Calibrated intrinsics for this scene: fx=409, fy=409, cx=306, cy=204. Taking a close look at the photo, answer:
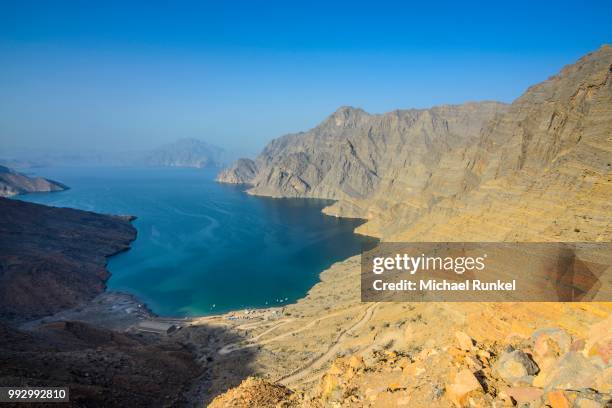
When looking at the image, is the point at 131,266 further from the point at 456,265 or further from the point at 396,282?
the point at 456,265

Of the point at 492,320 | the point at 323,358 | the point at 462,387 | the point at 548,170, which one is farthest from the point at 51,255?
the point at 548,170

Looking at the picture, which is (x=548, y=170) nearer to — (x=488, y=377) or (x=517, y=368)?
(x=517, y=368)

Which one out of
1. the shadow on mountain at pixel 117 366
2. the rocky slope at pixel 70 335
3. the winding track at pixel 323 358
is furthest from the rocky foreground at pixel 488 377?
the rocky slope at pixel 70 335

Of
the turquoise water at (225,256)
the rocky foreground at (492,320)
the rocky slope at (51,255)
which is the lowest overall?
the turquoise water at (225,256)

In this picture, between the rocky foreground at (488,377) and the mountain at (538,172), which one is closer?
the rocky foreground at (488,377)

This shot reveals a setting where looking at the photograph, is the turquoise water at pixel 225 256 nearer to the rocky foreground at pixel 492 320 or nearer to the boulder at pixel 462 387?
the rocky foreground at pixel 492 320

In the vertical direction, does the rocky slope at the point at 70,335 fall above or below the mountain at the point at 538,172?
below
